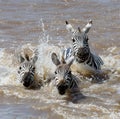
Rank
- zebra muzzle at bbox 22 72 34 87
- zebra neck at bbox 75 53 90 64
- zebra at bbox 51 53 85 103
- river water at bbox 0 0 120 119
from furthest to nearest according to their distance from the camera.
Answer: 1. zebra neck at bbox 75 53 90 64
2. zebra muzzle at bbox 22 72 34 87
3. zebra at bbox 51 53 85 103
4. river water at bbox 0 0 120 119

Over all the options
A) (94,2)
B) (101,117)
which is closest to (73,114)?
(101,117)

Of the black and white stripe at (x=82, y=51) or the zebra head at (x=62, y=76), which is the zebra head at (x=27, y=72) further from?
the black and white stripe at (x=82, y=51)

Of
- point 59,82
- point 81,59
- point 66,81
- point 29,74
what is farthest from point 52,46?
point 59,82

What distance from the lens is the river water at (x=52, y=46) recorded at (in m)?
9.54

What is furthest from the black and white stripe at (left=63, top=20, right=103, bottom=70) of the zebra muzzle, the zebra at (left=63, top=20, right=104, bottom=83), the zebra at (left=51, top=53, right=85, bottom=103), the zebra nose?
the zebra nose

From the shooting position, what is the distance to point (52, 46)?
13336 mm

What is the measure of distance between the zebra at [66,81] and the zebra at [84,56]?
407 millimetres

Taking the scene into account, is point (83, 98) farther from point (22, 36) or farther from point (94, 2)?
point (94, 2)

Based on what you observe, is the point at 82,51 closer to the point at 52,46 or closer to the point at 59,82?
the point at 59,82

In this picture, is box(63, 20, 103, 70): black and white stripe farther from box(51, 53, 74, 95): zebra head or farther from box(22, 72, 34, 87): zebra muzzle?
box(22, 72, 34, 87): zebra muzzle

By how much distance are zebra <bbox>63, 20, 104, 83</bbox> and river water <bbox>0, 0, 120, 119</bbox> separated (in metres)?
0.26

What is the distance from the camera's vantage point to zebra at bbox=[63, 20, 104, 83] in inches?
421

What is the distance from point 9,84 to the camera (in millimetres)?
11195

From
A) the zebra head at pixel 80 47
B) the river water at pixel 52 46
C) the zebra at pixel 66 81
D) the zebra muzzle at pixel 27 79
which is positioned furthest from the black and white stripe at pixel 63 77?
the zebra muzzle at pixel 27 79
